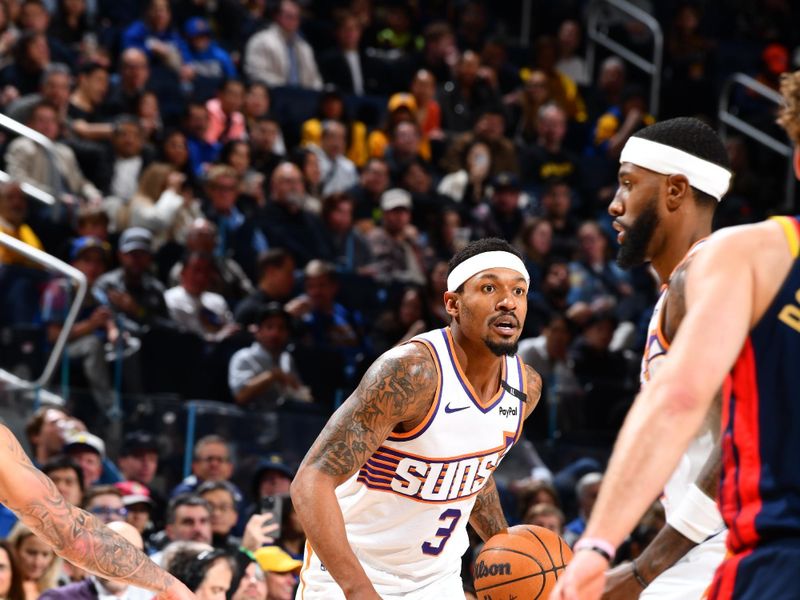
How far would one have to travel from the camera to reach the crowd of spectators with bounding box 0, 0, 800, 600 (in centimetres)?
902

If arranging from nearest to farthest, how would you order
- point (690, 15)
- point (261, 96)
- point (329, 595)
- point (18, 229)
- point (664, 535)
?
point (664, 535) → point (329, 595) → point (18, 229) → point (261, 96) → point (690, 15)

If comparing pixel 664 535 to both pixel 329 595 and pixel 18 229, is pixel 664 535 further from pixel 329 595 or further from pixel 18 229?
pixel 18 229

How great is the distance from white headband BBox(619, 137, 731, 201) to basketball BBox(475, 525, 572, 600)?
1621 millimetres

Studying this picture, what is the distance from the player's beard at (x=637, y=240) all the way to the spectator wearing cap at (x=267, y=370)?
5837mm

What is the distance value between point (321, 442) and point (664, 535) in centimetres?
124

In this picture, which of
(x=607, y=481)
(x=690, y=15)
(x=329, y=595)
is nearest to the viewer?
(x=607, y=481)

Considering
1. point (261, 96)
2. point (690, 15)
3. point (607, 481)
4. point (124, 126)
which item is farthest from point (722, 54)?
point (607, 481)

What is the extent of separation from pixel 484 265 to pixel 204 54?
940 centimetres

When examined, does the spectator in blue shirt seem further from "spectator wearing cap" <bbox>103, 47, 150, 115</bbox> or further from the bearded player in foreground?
the bearded player in foreground

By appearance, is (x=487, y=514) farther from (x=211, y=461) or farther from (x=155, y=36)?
(x=155, y=36)

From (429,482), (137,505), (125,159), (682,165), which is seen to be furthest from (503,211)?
(682,165)

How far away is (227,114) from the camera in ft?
42.8

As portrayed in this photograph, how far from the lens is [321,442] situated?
4.67 meters

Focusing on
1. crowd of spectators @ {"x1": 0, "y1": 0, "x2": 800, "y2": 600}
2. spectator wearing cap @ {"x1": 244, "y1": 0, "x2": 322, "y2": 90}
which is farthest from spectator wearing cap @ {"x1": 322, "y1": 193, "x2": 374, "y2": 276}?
spectator wearing cap @ {"x1": 244, "y1": 0, "x2": 322, "y2": 90}
